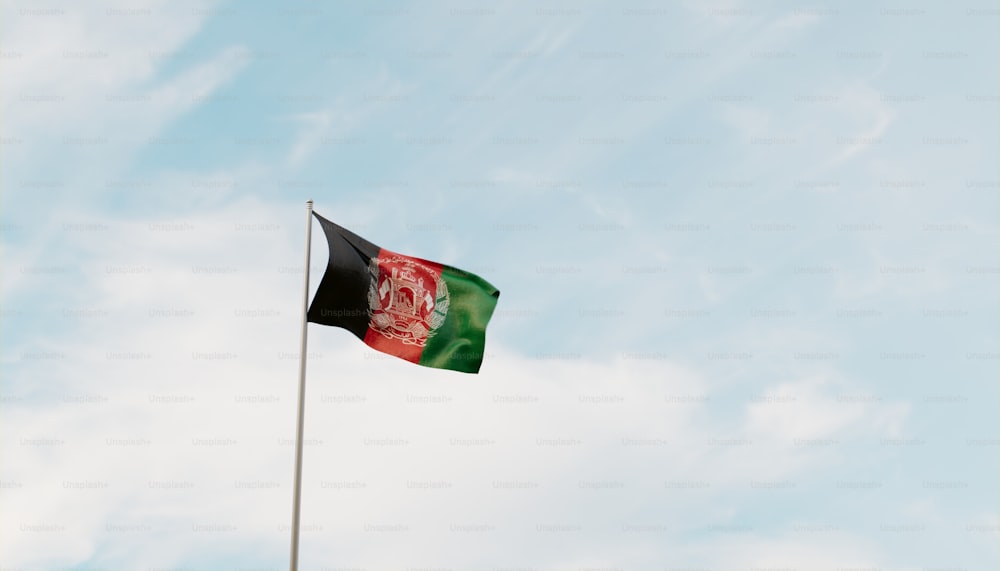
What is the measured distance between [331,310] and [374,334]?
1293 mm

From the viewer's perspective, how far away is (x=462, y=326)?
25.7m

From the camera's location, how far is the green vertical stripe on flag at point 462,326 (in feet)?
82.8

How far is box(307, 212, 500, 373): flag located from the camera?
2380 cm

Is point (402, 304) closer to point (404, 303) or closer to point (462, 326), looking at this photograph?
point (404, 303)

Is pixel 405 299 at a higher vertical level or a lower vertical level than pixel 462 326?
higher

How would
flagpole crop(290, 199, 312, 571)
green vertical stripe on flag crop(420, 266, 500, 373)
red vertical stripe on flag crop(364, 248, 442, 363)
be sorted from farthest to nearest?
green vertical stripe on flag crop(420, 266, 500, 373) < red vertical stripe on flag crop(364, 248, 442, 363) < flagpole crop(290, 199, 312, 571)

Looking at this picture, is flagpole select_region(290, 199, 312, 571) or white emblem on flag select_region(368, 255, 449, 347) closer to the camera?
flagpole select_region(290, 199, 312, 571)

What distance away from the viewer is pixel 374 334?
79.9 feet

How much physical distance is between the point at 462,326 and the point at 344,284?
320 centimetres

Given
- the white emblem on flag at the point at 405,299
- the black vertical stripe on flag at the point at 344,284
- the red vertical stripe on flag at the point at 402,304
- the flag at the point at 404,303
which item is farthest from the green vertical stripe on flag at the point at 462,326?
the black vertical stripe on flag at the point at 344,284

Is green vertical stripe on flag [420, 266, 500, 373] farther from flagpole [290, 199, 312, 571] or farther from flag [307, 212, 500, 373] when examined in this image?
flagpole [290, 199, 312, 571]

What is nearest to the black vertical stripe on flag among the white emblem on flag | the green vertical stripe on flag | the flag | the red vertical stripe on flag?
the flag

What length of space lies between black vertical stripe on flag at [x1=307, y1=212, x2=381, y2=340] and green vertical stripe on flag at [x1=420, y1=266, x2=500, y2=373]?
1.94 m

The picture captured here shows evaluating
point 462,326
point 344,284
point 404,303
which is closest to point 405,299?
point 404,303
